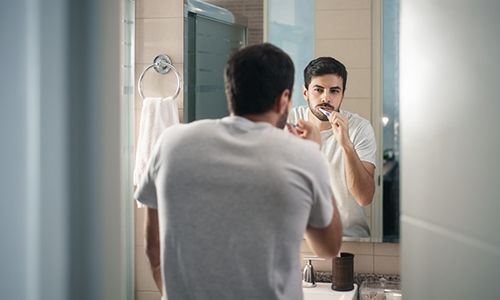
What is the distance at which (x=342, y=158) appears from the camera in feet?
6.49

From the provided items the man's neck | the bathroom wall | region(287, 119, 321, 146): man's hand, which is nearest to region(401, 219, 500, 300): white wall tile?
the bathroom wall

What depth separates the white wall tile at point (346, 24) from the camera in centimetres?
196

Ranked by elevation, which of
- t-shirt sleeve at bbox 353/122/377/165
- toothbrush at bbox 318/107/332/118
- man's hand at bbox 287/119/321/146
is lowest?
t-shirt sleeve at bbox 353/122/377/165

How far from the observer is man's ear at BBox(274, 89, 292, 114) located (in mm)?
1184

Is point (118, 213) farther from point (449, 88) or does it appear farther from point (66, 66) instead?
point (449, 88)

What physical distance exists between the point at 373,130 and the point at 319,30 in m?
0.38

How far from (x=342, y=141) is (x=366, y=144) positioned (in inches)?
3.2

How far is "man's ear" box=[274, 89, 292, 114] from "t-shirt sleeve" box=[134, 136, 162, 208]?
0.24 m

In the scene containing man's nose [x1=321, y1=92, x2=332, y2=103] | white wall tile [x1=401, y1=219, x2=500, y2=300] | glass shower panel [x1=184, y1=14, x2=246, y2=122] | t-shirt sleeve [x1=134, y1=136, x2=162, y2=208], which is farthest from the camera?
glass shower panel [x1=184, y1=14, x2=246, y2=122]

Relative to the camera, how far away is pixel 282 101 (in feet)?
3.92

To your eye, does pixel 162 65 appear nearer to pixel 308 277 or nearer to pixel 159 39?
pixel 159 39

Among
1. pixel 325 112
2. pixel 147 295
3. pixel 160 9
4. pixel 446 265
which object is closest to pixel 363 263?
pixel 325 112

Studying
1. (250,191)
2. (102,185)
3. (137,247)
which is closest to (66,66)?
(102,185)

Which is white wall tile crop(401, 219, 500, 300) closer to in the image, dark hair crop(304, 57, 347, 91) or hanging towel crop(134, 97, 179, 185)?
dark hair crop(304, 57, 347, 91)
